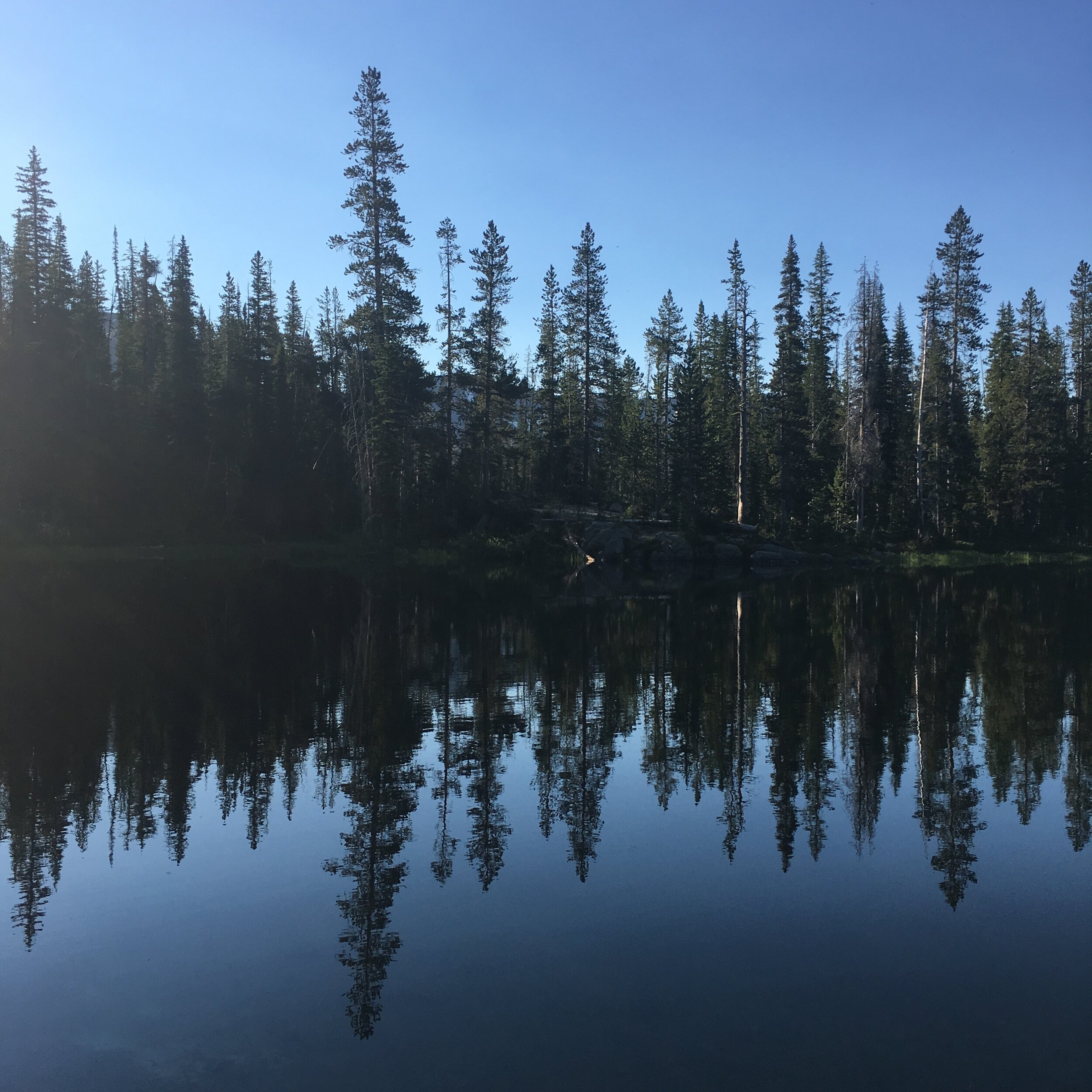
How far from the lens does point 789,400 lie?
57219 millimetres

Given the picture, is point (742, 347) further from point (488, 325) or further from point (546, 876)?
point (546, 876)

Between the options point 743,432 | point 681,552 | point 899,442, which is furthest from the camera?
point 899,442

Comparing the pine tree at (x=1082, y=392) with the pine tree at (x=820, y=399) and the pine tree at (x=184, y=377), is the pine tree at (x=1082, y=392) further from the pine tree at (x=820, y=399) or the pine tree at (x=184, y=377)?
the pine tree at (x=184, y=377)

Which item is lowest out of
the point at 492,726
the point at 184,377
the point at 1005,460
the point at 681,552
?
the point at 492,726

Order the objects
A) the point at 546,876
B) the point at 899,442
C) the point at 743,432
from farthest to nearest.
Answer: the point at 899,442, the point at 743,432, the point at 546,876

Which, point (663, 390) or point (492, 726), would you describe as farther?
point (663, 390)

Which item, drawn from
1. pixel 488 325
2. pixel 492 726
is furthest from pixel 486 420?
pixel 492 726

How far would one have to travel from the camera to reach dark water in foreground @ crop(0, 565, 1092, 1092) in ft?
16.0

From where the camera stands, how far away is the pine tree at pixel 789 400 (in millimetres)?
56844

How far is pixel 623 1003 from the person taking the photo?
207 inches

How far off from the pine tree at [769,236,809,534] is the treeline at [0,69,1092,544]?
0.22 metres

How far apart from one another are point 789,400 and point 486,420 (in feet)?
66.4

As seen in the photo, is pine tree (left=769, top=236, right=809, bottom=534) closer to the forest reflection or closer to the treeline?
the treeline

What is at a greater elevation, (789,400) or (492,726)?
(789,400)
